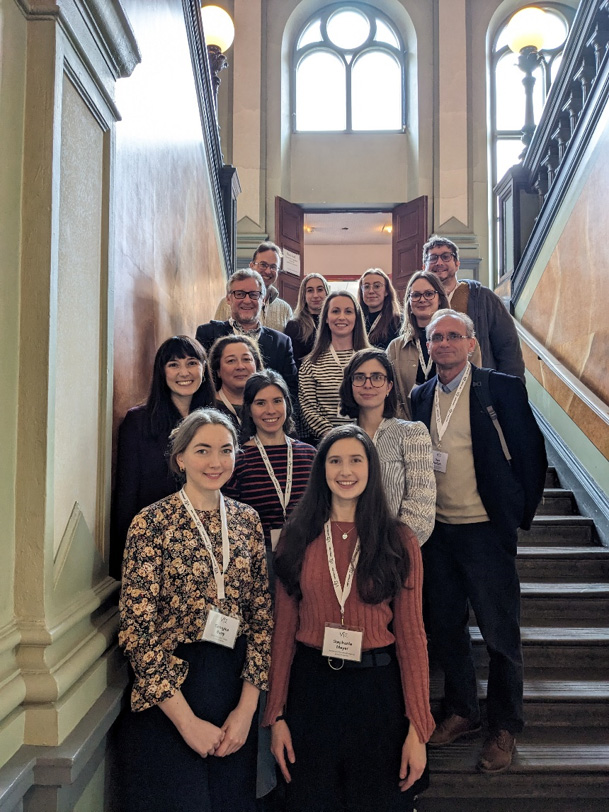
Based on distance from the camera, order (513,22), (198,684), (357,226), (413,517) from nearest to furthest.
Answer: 1. (198,684)
2. (413,517)
3. (513,22)
4. (357,226)

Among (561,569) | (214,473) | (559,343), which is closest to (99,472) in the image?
(214,473)

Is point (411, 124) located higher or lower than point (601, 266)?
higher

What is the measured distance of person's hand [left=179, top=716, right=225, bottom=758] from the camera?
172cm

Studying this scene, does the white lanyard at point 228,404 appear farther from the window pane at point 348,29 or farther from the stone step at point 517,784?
the window pane at point 348,29

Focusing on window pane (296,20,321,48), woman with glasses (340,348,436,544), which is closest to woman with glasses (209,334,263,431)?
woman with glasses (340,348,436,544)

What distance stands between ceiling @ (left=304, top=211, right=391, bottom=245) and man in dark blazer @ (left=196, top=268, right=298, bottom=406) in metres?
7.71

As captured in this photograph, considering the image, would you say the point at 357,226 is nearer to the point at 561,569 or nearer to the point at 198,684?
the point at 561,569

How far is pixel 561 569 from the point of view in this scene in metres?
3.36

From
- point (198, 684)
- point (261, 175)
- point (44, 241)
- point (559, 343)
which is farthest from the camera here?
point (261, 175)

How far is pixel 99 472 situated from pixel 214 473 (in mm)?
320

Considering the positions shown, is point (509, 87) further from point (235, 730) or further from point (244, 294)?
point (235, 730)

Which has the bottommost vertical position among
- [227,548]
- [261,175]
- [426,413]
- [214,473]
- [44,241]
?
[227,548]

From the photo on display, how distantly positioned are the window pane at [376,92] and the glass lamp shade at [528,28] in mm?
3834

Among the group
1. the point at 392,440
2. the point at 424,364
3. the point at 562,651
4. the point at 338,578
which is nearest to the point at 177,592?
the point at 338,578
